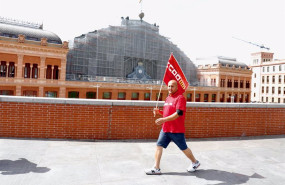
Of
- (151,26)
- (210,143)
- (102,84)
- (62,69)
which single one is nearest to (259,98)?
(151,26)

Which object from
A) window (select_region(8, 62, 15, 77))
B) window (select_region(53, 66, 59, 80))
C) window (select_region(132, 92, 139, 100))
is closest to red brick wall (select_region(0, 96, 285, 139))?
window (select_region(8, 62, 15, 77))

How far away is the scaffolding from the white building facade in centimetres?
3744

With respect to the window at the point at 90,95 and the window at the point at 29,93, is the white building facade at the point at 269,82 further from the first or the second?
the window at the point at 29,93

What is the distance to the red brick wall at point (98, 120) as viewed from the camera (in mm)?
7391

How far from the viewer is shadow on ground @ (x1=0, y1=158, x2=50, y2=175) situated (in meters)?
4.71

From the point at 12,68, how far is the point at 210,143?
124ft

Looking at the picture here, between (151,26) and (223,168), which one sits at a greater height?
(151,26)

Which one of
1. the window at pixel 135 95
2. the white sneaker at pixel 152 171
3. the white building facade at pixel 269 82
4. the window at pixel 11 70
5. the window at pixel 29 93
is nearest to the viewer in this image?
the white sneaker at pixel 152 171

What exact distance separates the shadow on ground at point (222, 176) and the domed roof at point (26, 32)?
141ft

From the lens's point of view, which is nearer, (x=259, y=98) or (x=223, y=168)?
(x=223, y=168)

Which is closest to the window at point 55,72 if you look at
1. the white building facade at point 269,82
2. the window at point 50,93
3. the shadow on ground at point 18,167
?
the window at point 50,93

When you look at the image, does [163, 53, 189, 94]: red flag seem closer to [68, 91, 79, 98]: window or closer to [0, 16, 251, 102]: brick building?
[0, 16, 251, 102]: brick building

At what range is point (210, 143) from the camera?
7801 mm

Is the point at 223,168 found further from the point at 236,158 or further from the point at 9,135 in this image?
the point at 9,135
